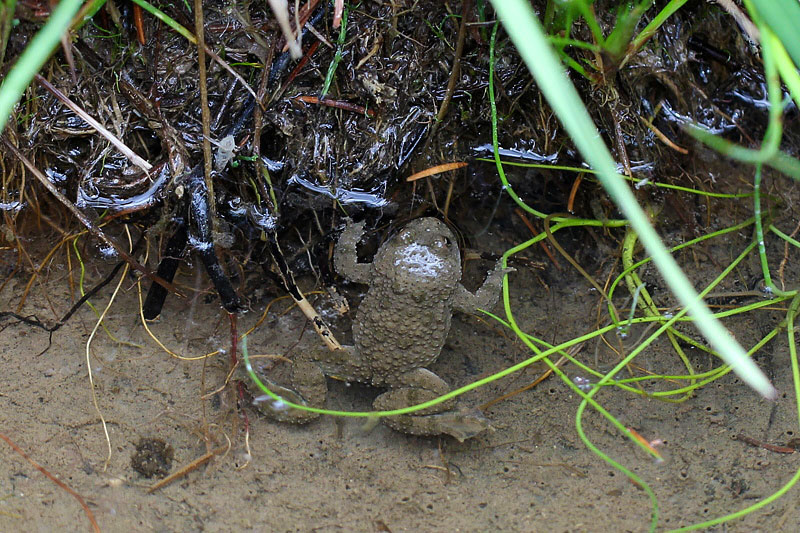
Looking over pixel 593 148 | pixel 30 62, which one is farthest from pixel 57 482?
pixel 593 148

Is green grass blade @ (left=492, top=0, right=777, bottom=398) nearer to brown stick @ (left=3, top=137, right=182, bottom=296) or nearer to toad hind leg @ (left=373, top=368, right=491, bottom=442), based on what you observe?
toad hind leg @ (left=373, top=368, right=491, bottom=442)

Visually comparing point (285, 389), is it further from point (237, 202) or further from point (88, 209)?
point (88, 209)

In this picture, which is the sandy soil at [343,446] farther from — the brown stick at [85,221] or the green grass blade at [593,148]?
the green grass blade at [593,148]

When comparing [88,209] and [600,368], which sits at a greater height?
[88,209]

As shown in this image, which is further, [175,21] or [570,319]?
[570,319]

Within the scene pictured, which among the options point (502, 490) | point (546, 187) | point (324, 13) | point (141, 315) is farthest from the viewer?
point (546, 187)

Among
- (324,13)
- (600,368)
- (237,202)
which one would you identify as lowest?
(600,368)

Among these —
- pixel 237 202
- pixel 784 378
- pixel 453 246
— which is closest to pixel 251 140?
pixel 237 202
